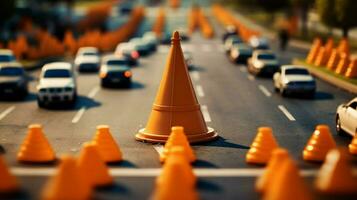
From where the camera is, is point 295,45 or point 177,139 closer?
point 177,139

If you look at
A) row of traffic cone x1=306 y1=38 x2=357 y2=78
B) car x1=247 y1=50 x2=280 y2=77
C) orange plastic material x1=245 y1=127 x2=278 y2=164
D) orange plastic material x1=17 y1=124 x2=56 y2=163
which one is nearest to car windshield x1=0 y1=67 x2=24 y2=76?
car x1=247 y1=50 x2=280 y2=77

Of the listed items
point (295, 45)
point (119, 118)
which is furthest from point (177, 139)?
point (295, 45)

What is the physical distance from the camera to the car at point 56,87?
30.5m

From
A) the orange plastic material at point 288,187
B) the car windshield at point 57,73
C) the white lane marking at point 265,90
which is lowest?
the white lane marking at point 265,90

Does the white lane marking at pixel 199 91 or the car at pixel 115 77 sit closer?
the white lane marking at pixel 199 91

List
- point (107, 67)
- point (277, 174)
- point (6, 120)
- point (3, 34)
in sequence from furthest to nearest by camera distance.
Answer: point (3, 34) < point (107, 67) < point (6, 120) < point (277, 174)

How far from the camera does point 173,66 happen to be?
70.0 feet

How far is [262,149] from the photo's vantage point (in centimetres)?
1808

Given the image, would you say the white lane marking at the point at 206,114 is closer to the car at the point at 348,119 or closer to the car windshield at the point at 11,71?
the car at the point at 348,119

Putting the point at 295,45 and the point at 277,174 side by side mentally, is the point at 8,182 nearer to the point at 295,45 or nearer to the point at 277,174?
the point at 277,174

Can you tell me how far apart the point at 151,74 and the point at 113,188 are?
28893 millimetres

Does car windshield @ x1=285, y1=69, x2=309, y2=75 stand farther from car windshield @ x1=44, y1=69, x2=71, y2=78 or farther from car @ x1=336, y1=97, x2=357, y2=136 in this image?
car @ x1=336, y1=97, x2=357, y2=136

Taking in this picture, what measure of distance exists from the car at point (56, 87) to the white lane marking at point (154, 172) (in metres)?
13.2

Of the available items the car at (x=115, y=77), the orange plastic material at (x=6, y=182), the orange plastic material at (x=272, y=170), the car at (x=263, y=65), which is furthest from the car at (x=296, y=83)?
the orange plastic material at (x=6, y=182)
